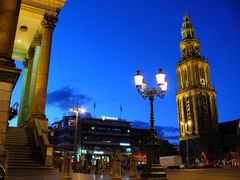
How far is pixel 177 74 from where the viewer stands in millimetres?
110250

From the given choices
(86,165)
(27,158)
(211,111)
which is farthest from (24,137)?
(211,111)

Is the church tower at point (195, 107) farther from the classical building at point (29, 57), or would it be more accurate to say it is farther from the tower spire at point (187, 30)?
the classical building at point (29, 57)

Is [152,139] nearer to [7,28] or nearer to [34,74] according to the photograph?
[7,28]

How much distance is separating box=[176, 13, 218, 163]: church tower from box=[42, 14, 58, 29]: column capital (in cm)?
8011

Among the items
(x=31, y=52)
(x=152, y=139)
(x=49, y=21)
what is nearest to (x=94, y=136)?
(x=31, y=52)

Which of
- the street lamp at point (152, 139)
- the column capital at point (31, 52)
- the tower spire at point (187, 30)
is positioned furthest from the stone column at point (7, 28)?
the tower spire at point (187, 30)

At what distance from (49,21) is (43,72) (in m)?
4.83

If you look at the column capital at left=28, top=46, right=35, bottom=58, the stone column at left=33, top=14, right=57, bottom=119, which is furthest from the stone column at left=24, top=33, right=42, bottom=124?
the column capital at left=28, top=46, right=35, bottom=58

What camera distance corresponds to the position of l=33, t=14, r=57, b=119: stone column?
21.5 m

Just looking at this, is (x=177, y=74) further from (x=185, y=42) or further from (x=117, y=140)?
(x=117, y=140)

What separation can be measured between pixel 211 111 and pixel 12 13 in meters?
100

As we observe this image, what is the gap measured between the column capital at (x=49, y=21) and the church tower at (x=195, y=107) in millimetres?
80108

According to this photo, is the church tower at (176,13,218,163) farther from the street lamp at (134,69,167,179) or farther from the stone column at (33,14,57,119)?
the street lamp at (134,69,167,179)

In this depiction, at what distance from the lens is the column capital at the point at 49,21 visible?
76.9 ft
